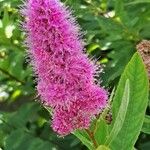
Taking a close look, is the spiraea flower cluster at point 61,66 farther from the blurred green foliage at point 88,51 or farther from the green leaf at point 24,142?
the green leaf at point 24,142

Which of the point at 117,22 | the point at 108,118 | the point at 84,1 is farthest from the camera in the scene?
the point at 84,1

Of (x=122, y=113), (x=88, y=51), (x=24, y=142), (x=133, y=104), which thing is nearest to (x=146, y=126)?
(x=133, y=104)

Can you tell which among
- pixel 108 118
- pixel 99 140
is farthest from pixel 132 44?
pixel 99 140

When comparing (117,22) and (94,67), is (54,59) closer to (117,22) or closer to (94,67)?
(94,67)

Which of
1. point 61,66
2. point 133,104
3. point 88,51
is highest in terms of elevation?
point 61,66

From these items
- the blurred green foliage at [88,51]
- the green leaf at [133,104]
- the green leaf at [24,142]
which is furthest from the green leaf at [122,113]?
the green leaf at [24,142]

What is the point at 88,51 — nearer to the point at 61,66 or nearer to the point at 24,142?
the point at 24,142
